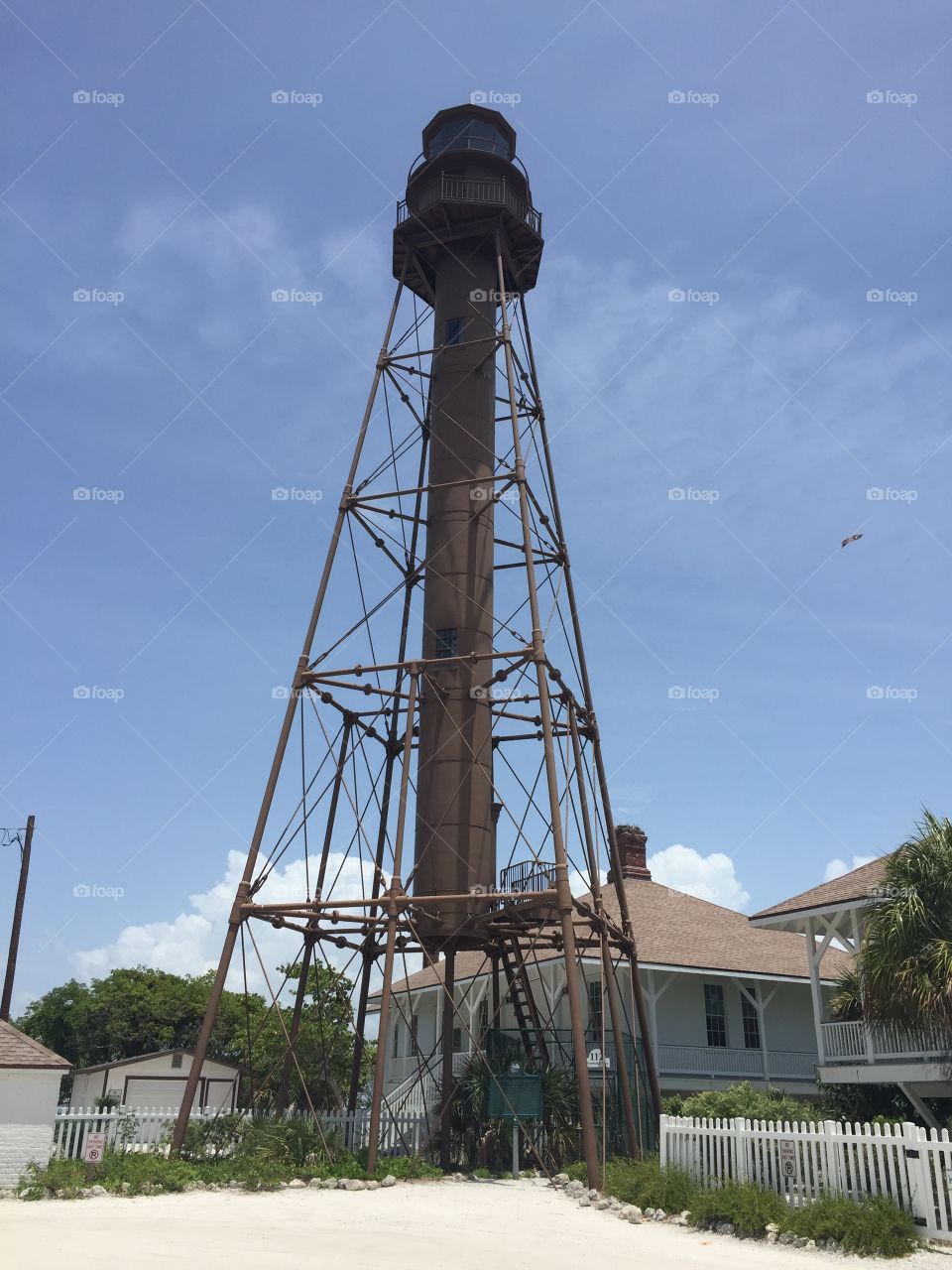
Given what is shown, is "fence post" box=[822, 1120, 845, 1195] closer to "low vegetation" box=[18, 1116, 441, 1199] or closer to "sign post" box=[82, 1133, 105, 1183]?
"low vegetation" box=[18, 1116, 441, 1199]

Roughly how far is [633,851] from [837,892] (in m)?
12.0

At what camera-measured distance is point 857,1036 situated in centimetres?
1991

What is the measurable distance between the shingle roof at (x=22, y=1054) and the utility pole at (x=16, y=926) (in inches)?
812

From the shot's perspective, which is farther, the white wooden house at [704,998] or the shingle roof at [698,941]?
the shingle roof at [698,941]

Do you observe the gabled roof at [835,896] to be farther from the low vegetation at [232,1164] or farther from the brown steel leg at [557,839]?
the low vegetation at [232,1164]

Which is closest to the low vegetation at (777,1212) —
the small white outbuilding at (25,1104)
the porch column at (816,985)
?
the porch column at (816,985)

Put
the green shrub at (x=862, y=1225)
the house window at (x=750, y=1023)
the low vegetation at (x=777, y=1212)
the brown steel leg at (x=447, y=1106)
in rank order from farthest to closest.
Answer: the house window at (x=750, y=1023) < the brown steel leg at (x=447, y=1106) < the low vegetation at (x=777, y=1212) < the green shrub at (x=862, y=1225)

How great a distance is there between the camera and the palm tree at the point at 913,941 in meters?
14.5

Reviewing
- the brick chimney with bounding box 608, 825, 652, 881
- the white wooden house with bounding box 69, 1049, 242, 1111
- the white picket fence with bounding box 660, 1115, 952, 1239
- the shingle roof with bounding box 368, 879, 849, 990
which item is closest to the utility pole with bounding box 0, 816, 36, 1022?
the white wooden house with bounding box 69, 1049, 242, 1111

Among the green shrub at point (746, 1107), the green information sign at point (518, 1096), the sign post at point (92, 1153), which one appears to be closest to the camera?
the sign post at point (92, 1153)

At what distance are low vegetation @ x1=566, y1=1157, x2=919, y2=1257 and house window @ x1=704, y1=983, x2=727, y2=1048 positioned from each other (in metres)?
12.9

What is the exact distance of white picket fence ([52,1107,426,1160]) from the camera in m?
16.9

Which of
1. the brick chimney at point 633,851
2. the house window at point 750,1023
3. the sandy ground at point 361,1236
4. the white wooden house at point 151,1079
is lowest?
the sandy ground at point 361,1236

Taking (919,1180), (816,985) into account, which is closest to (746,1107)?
(919,1180)
